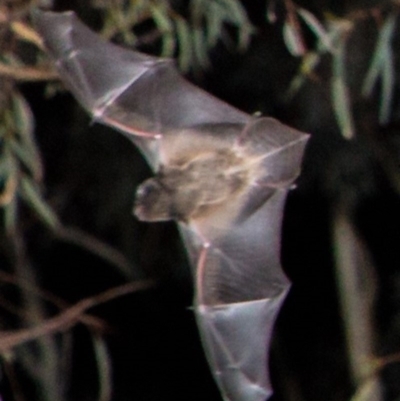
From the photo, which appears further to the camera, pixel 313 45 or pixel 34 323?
pixel 34 323

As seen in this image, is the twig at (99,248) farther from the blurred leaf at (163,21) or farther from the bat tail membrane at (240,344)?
the bat tail membrane at (240,344)

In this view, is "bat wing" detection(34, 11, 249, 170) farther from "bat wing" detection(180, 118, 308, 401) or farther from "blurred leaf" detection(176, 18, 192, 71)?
"blurred leaf" detection(176, 18, 192, 71)

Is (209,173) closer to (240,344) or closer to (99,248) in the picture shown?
(240,344)

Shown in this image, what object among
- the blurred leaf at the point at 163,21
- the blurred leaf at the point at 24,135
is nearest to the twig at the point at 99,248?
the blurred leaf at the point at 24,135

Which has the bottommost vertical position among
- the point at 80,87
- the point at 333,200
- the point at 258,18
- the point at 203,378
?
the point at 203,378

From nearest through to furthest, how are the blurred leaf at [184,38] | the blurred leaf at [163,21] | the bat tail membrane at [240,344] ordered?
the bat tail membrane at [240,344] → the blurred leaf at [163,21] → the blurred leaf at [184,38]

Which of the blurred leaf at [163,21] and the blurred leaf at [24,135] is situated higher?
the blurred leaf at [163,21]

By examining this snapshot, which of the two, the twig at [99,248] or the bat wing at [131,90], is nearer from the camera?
the bat wing at [131,90]

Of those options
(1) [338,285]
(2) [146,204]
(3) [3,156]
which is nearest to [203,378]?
(1) [338,285]

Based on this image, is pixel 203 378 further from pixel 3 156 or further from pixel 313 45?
pixel 3 156
